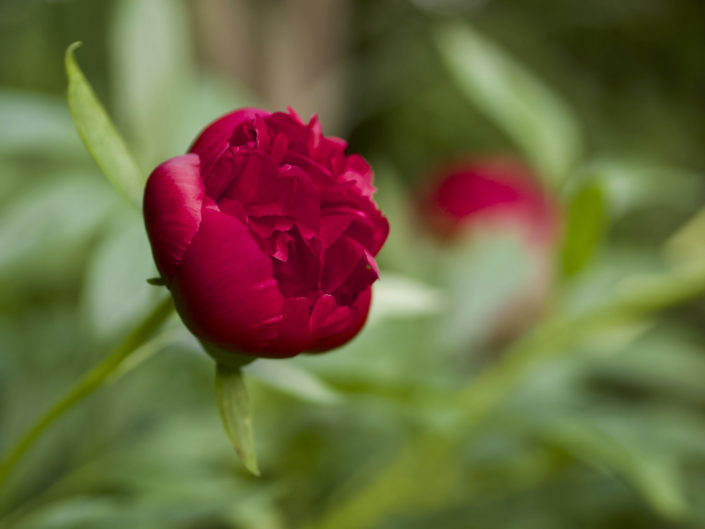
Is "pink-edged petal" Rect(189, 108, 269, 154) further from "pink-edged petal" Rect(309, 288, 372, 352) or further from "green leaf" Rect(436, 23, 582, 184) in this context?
"green leaf" Rect(436, 23, 582, 184)

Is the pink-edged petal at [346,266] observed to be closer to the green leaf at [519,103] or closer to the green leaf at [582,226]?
the green leaf at [582,226]

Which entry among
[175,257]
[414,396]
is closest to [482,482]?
[414,396]

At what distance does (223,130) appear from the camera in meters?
0.25

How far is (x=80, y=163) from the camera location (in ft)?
1.98

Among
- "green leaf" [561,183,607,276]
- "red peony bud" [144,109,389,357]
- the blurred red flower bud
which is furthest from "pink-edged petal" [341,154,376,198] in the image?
the blurred red flower bud

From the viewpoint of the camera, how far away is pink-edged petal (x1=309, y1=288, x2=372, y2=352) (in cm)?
24

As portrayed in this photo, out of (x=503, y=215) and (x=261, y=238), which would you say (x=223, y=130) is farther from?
(x=503, y=215)

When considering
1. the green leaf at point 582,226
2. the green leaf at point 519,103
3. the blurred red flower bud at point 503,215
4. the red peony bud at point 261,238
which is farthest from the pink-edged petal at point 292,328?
the blurred red flower bud at point 503,215

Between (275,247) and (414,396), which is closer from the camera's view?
(275,247)

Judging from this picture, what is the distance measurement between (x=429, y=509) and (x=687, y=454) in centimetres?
21

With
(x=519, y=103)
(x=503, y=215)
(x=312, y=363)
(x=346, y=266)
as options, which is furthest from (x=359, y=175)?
(x=503, y=215)

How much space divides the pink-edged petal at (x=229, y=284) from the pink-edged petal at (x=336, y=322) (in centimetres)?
1

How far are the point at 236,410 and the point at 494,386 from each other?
0.92 feet

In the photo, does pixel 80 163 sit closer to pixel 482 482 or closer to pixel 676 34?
pixel 482 482
